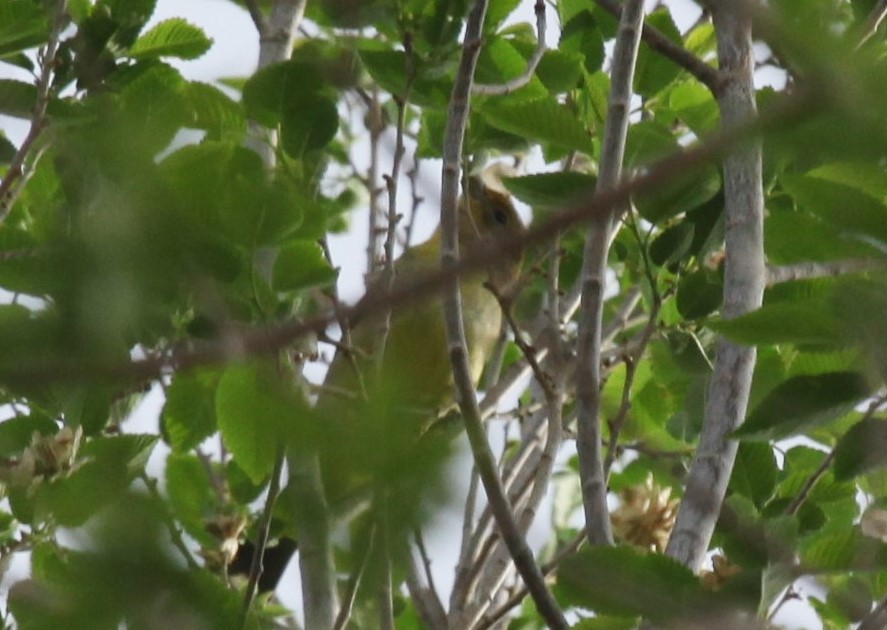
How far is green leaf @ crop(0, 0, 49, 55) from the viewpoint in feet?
9.27

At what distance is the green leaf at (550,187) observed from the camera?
256 cm

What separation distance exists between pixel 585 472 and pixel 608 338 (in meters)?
1.11

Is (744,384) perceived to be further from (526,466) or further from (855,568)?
(526,466)

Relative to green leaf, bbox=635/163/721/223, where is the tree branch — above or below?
above

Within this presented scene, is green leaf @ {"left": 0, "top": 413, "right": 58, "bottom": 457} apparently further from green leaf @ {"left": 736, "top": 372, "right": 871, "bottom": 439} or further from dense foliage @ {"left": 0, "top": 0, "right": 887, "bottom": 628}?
green leaf @ {"left": 736, "top": 372, "right": 871, "bottom": 439}

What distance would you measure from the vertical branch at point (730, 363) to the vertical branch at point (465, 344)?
24 cm

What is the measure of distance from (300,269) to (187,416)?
1.79ft

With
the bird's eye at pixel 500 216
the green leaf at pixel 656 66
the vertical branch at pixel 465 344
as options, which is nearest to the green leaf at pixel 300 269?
the vertical branch at pixel 465 344

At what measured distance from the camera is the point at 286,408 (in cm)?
115

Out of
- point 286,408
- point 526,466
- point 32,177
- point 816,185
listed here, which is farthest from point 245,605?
point 526,466

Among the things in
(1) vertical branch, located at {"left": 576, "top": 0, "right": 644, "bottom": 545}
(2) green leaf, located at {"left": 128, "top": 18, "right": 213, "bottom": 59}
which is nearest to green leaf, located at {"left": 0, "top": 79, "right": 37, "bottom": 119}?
(2) green leaf, located at {"left": 128, "top": 18, "right": 213, "bottom": 59}

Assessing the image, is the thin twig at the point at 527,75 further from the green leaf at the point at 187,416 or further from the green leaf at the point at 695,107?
the green leaf at the point at 187,416

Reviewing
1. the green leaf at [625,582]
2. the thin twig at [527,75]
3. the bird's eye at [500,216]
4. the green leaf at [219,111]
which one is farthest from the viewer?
the bird's eye at [500,216]

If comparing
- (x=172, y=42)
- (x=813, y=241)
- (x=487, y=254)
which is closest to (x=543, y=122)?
(x=813, y=241)
